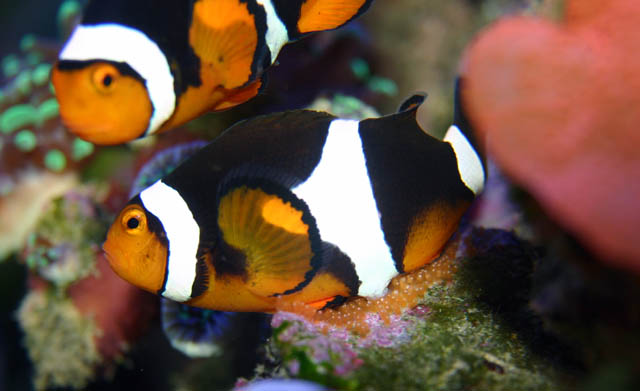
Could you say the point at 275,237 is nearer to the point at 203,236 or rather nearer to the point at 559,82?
the point at 203,236

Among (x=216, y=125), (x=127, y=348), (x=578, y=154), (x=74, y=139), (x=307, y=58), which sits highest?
(x=578, y=154)

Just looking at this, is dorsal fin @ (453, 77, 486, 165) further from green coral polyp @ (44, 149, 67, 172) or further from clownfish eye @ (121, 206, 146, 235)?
green coral polyp @ (44, 149, 67, 172)

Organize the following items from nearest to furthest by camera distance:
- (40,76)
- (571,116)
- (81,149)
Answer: (571,116) < (81,149) < (40,76)

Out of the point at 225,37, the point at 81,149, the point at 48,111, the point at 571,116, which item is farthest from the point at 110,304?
the point at 571,116

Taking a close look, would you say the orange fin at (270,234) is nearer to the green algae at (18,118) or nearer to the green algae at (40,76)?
the green algae at (18,118)

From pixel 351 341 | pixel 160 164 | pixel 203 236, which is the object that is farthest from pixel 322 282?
pixel 160 164

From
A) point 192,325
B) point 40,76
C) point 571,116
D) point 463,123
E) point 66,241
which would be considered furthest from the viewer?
point 40,76

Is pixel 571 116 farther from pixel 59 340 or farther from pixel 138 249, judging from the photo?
pixel 59 340
